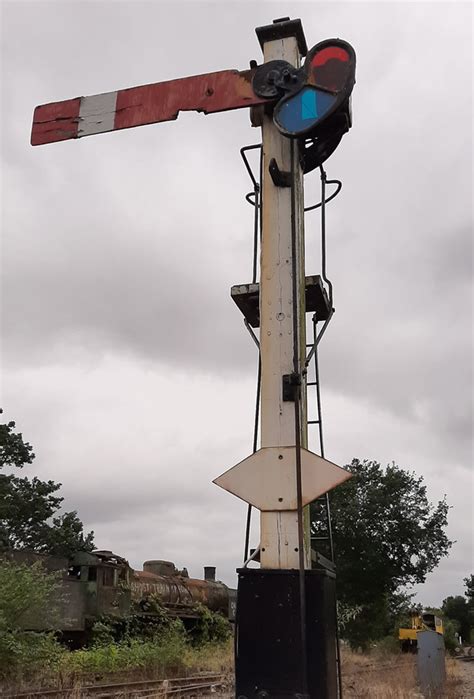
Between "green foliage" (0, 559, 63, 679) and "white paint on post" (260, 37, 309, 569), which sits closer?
"white paint on post" (260, 37, 309, 569)

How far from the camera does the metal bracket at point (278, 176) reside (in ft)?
15.2

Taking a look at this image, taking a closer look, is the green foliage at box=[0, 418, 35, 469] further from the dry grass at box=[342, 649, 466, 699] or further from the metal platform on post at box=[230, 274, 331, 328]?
the metal platform on post at box=[230, 274, 331, 328]

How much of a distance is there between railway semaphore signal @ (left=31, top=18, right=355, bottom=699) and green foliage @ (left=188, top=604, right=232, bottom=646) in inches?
746

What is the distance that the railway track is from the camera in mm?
10297

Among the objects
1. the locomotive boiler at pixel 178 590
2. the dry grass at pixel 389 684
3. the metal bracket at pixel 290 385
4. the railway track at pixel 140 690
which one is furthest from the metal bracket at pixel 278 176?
the locomotive boiler at pixel 178 590

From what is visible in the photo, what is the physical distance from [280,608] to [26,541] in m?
30.6

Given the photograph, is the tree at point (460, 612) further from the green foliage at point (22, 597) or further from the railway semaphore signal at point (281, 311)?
the railway semaphore signal at point (281, 311)

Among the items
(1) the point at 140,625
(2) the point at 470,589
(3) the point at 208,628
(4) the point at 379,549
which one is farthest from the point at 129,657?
(2) the point at 470,589

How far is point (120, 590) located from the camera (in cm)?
1848

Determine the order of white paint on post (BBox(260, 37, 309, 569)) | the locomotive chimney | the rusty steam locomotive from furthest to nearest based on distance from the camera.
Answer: the locomotive chimney, the rusty steam locomotive, white paint on post (BBox(260, 37, 309, 569))

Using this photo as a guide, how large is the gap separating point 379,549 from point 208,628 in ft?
44.5

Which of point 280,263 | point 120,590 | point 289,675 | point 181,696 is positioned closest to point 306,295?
point 280,263

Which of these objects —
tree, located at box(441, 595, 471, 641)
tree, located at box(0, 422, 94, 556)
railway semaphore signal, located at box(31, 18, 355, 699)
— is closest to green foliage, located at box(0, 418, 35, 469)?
tree, located at box(0, 422, 94, 556)

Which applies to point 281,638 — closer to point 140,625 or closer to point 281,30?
point 281,30
